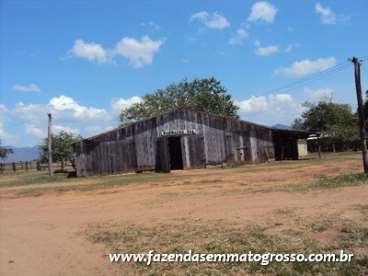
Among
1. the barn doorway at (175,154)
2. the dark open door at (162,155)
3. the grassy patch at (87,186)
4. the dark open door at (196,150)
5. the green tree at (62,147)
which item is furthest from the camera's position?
the green tree at (62,147)

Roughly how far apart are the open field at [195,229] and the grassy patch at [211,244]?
0.02 metres

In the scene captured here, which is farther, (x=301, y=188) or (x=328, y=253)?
(x=301, y=188)

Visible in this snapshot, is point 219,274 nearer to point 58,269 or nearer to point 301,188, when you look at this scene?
point 58,269

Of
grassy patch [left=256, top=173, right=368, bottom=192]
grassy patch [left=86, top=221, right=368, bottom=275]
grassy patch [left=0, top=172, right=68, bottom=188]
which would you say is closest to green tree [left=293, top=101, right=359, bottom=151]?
grassy patch [left=0, top=172, right=68, bottom=188]

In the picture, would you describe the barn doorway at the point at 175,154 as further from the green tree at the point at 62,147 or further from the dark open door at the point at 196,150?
the green tree at the point at 62,147

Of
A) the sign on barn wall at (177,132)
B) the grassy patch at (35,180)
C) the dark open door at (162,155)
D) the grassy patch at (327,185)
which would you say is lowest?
the grassy patch at (327,185)

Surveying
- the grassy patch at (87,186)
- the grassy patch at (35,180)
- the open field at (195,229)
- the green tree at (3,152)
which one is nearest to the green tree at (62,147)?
the green tree at (3,152)

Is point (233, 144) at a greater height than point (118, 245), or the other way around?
point (233, 144)

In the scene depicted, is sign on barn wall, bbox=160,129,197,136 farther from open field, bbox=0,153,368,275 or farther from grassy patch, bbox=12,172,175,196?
open field, bbox=0,153,368,275

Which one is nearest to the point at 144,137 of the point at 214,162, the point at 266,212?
the point at 214,162

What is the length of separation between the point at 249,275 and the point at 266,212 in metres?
5.40

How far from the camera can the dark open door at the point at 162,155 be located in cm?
4119

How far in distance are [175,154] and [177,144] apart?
96 centimetres

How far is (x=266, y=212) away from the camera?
13.6 meters
